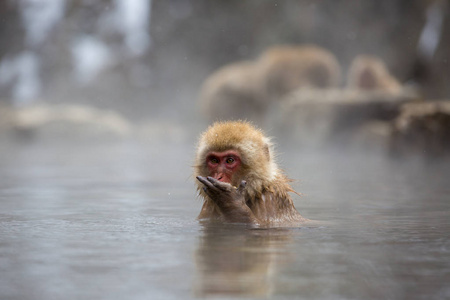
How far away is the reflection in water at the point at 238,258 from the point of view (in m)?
2.08

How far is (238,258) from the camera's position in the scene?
2.57 metres

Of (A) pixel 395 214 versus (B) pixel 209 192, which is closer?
(B) pixel 209 192

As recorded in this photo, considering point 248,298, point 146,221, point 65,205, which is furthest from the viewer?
point 65,205

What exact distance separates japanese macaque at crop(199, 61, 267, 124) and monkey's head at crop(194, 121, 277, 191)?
42.7 ft

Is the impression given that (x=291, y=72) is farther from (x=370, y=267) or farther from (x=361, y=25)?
(x=370, y=267)

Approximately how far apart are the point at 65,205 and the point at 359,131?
28.4 ft

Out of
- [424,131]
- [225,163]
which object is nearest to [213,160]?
[225,163]

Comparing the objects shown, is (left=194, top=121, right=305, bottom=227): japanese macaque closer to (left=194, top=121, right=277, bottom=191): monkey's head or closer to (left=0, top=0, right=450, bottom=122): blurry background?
(left=194, top=121, right=277, bottom=191): monkey's head

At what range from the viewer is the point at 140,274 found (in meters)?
2.29

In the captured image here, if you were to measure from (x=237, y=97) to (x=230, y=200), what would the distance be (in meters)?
13.8

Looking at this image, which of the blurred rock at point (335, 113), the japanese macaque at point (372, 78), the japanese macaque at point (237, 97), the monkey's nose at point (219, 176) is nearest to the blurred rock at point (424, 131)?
the blurred rock at point (335, 113)

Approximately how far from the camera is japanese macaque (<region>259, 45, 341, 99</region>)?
16.6 meters

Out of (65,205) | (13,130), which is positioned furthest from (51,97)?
(65,205)

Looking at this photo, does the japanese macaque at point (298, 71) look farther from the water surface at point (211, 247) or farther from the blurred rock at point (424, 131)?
the water surface at point (211, 247)
